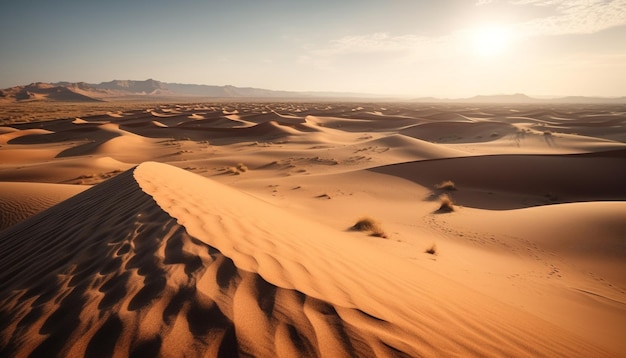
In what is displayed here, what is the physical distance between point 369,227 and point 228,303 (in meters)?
4.94

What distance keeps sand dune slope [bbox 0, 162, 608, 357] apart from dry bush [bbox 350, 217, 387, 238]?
8.55ft

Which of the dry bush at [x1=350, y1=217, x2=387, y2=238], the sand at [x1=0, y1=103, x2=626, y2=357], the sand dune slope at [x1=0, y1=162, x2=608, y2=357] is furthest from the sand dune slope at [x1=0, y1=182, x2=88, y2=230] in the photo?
the dry bush at [x1=350, y1=217, x2=387, y2=238]

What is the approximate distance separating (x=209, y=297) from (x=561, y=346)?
2.65m

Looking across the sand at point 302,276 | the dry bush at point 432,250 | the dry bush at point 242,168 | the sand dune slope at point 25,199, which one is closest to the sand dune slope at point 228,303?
the sand at point 302,276

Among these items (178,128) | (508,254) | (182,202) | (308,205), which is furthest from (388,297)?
(178,128)

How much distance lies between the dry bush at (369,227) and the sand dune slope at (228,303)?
2.61 metres

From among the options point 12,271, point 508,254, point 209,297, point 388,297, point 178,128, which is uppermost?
point 209,297

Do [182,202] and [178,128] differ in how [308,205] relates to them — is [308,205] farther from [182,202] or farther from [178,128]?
[178,128]

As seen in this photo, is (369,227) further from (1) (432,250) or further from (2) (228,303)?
(2) (228,303)

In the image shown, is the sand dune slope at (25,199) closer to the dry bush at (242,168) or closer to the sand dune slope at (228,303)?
the sand dune slope at (228,303)

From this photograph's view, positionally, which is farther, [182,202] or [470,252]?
[470,252]

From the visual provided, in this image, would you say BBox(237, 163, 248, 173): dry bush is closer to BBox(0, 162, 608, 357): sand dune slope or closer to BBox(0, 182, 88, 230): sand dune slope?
BBox(0, 182, 88, 230): sand dune slope

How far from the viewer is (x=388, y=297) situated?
2486 millimetres

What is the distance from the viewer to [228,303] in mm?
1977
